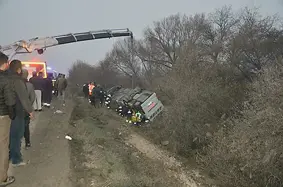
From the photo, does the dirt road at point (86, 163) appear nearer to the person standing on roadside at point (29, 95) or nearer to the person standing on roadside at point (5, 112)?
the person standing on roadside at point (29, 95)

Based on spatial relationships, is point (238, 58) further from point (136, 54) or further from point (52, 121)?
point (136, 54)

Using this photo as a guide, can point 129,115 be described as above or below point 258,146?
below

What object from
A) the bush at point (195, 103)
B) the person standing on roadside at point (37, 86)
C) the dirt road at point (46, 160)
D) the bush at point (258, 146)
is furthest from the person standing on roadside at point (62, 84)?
the bush at point (258, 146)

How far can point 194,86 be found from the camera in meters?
19.2

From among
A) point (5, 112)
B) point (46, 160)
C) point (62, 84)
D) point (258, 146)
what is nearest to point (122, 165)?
point (46, 160)

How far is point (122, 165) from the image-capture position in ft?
36.9

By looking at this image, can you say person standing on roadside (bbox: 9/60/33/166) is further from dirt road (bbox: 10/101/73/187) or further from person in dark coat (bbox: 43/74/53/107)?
person in dark coat (bbox: 43/74/53/107)

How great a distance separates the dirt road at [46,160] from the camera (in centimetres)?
699

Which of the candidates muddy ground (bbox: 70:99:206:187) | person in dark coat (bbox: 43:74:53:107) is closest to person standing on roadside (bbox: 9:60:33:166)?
muddy ground (bbox: 70:99:206:187)

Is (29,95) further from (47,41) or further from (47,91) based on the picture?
(47,41)

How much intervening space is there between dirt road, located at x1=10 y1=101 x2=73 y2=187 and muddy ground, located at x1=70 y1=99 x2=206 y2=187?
28cm

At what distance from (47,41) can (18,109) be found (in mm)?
18340

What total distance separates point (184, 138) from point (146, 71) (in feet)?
163

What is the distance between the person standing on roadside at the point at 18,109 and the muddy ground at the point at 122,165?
1.29 m
